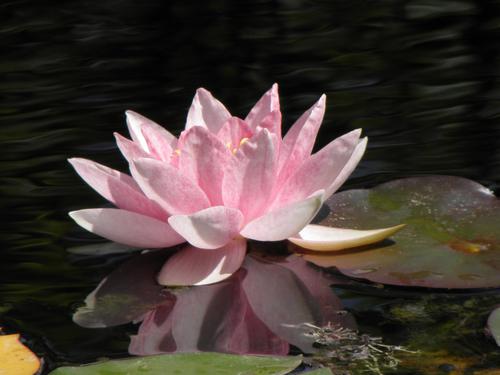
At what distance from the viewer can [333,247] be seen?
179cm

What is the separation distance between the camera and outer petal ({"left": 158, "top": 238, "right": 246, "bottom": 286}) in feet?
5.68

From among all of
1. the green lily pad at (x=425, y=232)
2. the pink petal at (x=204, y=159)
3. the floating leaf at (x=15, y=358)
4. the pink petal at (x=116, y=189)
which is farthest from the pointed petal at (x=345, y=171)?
the floating leaf at (x=15, y=358)

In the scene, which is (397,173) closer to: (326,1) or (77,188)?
(77,188)

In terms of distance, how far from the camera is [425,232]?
1.82m

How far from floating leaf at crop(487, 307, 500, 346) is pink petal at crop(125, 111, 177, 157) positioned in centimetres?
75

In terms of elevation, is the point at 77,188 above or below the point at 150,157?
below

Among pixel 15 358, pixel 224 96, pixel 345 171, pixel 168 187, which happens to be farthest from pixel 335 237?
pixel 224 96

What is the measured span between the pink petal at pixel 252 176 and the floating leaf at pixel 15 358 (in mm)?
486

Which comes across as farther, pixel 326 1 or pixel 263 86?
pixel 326 1

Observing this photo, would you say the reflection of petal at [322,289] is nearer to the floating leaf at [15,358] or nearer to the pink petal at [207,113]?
the pink petal at [207,113]

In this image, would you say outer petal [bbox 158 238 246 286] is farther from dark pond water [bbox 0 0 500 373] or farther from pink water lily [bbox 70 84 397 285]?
dark pond water [bbox 0 0 500 373]

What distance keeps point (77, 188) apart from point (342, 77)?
47.5 inches

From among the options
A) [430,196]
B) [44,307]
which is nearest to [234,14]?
[430,196]

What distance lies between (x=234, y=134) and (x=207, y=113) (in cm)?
19
